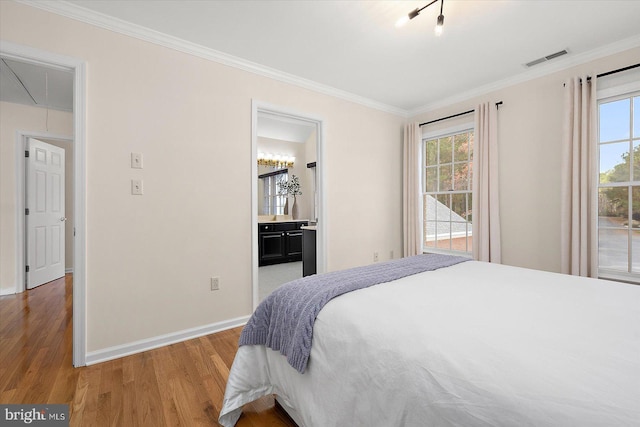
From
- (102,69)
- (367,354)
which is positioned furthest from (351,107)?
(367,354)

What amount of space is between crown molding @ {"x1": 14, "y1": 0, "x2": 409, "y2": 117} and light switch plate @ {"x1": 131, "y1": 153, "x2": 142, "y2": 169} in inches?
36.8

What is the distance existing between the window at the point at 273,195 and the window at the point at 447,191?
3359 millimetres

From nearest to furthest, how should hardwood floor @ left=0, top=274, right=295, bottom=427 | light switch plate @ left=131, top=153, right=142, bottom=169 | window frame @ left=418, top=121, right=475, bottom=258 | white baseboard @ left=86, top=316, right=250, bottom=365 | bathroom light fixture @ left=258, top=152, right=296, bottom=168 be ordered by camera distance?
1. hardwood floor @ left=0, top=274, right=295, bottom=427
2. white baseboard @ left=86, top=316, right=250, bottom=365
3. light switch plate @ left=131, top=153, right=142, bottom=169
4. window frame @ left=418, top=121, right=475, bottom=258
5. bathroom light fixture @ left=258, top=152, right=296, bottom=168

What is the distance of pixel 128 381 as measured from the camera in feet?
6.27

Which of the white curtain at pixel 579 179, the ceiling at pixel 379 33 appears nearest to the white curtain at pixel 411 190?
the ceiling at pixel 379 33

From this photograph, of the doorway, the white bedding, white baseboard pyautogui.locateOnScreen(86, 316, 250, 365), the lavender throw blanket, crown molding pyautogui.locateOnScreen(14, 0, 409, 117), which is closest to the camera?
the white bedding

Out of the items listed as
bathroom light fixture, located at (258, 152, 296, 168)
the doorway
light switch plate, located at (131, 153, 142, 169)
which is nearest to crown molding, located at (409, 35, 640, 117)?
bathroom light fixture, located at (258, 152, 296, 168)

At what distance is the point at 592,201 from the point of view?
104 inches

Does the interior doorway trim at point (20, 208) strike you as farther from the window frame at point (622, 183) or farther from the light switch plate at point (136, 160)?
the window frame at point (622, 183)

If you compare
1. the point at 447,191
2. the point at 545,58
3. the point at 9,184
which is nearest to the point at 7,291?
the point at 9,184

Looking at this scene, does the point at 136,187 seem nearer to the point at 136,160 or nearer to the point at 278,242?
the point at 136,160

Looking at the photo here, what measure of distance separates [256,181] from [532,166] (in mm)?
2873

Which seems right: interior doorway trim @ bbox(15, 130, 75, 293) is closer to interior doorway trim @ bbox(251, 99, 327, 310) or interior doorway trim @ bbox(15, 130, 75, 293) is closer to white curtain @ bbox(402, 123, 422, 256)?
interior doorway trim @ bbox(251, 99, 327, 310)

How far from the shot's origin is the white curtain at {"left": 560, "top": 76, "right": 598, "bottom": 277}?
2.64 meters
